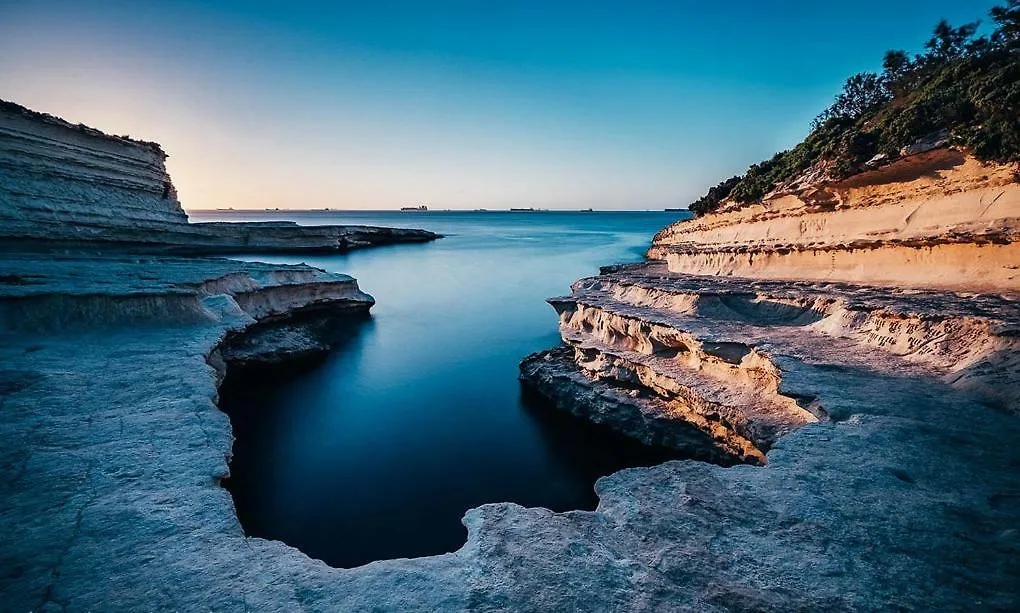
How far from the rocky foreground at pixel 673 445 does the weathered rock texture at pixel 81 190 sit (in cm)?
1322

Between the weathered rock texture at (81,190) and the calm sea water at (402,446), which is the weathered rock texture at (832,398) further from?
the weathered rock texture at (81,190)

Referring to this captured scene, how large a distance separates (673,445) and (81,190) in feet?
113

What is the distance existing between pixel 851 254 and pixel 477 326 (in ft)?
48.9

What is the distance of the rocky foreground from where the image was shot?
3627 millimetres

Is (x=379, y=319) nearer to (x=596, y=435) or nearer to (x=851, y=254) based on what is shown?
(x=596, y=435)

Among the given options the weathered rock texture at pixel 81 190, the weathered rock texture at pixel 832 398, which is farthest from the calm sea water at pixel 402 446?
the weathered rock texture at pixel 81 190

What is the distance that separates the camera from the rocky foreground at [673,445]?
3627 millimetres

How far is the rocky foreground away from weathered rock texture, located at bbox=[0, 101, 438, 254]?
13224 millimetres

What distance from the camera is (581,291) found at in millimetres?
17906

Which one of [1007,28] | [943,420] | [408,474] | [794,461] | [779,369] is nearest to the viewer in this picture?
[794,461]

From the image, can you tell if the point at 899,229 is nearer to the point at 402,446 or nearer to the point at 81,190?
the point at 402,446

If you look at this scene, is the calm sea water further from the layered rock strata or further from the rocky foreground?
the layered rock strata

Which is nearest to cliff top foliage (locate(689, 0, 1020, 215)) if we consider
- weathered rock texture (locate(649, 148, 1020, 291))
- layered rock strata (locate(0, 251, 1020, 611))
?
weathered rock texture (locate(649, 148, 1020, 291))

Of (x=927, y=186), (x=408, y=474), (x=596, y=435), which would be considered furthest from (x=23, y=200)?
(x=927, y=186)
